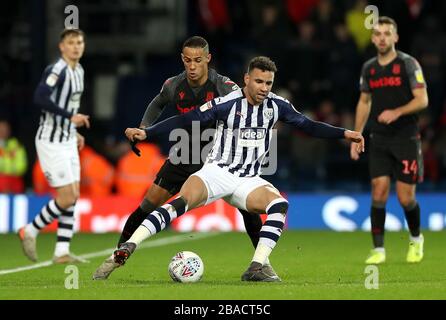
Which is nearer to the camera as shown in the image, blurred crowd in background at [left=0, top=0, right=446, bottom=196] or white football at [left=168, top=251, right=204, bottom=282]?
white football at [left=168, top=251, right=204, bottom=282]

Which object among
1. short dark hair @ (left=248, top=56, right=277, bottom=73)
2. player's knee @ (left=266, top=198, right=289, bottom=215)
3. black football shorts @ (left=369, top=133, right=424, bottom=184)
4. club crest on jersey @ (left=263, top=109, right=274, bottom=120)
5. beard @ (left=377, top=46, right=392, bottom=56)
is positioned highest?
beard @ (left=377, top=46, right=392, bottom=56)

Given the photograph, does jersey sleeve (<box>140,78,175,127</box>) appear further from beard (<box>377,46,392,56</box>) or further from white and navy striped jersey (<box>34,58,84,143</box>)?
beard (<box>377,46,392,56</box>)

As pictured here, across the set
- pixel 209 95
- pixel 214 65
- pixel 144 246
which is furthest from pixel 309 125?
pixel 214 65

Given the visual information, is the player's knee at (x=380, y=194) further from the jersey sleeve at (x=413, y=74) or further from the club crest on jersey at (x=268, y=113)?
the club crest on jersey at (x=268, y=113)

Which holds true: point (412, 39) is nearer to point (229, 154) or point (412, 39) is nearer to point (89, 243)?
point (89, 243)

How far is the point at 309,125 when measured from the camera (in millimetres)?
8352

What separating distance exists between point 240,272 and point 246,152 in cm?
126

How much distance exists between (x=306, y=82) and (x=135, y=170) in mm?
2964

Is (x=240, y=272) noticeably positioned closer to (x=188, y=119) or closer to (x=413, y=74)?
(x=188, y=119)

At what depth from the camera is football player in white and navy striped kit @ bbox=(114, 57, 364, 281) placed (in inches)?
314

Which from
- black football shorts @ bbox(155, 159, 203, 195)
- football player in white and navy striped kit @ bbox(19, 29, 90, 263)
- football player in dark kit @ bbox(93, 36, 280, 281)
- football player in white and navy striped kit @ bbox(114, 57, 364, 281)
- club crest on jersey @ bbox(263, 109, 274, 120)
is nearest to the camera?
football player in white and navy striped kit @ bbox(114, 57, 364, 281)

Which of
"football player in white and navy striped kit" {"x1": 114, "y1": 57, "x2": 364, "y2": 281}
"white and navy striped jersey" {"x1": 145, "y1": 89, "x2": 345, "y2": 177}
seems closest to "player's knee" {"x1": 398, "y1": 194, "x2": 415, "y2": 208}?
"football player in white and navy striped kit" {"x1": 114, "y1": 57, "x2": 364, "y2": 281}

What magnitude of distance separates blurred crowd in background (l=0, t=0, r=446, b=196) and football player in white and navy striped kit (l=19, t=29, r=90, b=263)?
6023 millimetres

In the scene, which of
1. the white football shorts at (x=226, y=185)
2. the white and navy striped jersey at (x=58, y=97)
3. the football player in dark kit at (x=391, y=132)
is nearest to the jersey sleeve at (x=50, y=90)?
the white and navy striped jersey at (x=58, y=97)
